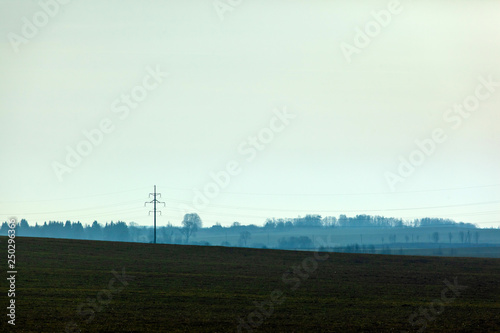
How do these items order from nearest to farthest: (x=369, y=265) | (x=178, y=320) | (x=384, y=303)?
1. (x=178, y=320)
2. (x=384, y=303)
3. (x=369, y=265)

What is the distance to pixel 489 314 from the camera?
4209 centimetres

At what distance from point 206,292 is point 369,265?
29338mm

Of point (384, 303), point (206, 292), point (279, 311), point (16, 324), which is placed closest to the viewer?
point (16, 324)

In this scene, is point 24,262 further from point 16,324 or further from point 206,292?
point 16,324

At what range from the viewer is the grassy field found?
120ft

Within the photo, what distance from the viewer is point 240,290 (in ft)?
170

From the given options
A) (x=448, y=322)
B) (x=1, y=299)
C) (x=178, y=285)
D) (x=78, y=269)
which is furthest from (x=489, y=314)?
(x=78, y=269)

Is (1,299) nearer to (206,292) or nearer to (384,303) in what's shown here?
(206,292)

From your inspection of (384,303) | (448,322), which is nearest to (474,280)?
(384,303)

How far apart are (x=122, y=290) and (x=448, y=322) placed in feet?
80.5

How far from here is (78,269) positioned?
205ft

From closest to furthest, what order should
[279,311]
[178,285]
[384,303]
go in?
[279,311]
[384,303]
[178,285]

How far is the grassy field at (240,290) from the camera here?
3650cm

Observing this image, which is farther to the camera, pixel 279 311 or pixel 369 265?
pixel 369 265
